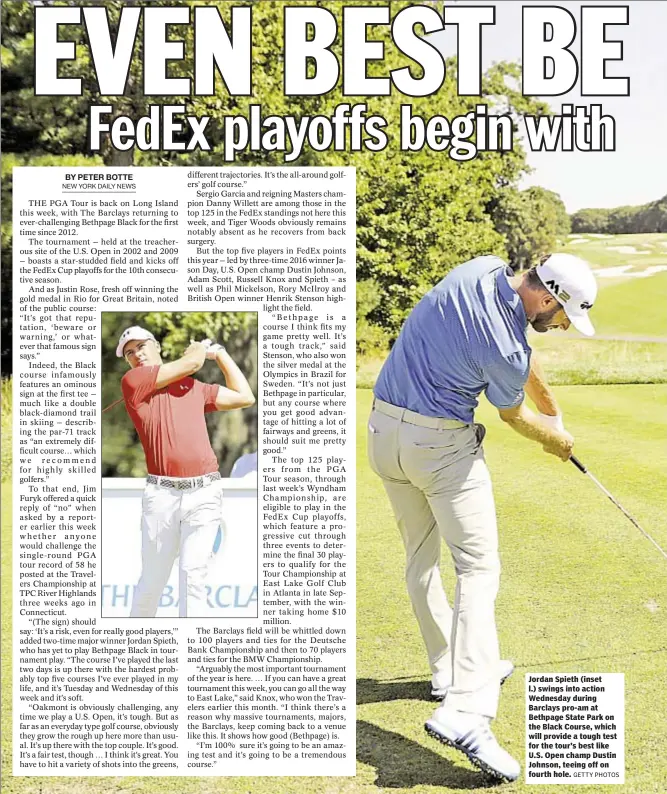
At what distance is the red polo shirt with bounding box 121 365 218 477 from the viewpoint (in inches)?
147

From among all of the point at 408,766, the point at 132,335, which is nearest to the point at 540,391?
the point at 408,766

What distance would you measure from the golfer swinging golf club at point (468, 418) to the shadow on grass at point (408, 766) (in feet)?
0.33

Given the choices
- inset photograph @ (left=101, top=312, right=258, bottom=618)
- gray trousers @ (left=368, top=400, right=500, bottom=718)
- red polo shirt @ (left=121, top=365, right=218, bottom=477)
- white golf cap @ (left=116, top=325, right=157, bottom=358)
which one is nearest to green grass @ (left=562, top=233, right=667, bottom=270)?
gray trousers @ (left=368, top=400, right=500, bottom=718)

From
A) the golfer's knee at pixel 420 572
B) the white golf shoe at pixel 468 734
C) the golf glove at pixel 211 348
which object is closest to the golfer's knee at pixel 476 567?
the golfer's knee at pixel 420 572

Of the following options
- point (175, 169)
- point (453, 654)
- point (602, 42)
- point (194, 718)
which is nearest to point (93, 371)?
point (175, 169)

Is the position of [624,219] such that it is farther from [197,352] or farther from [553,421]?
[197,352]

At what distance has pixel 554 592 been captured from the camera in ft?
13.5

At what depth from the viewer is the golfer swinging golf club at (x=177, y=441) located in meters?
3.73

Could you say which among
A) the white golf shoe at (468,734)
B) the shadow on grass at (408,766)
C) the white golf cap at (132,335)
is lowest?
the shadow on grass at (408,766)

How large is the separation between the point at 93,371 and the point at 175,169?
846 millimetres

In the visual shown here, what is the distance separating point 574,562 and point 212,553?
5.11 feet

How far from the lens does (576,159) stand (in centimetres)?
397

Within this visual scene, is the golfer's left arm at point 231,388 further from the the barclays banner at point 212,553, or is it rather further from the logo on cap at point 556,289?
the logo on cap at point 556,289

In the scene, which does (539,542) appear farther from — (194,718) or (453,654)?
(194,718)
